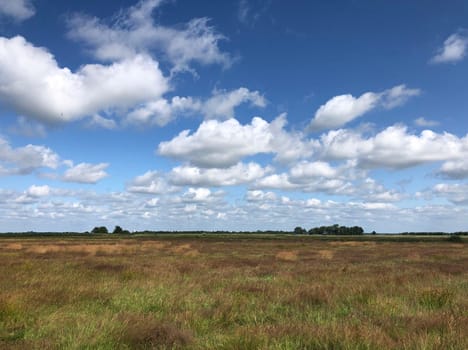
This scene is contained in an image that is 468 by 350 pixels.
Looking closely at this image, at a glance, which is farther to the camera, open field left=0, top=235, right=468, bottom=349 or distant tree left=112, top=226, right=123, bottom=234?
distant tree left=112, top=226, right=123, bottom=234

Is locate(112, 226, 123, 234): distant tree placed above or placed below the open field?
above

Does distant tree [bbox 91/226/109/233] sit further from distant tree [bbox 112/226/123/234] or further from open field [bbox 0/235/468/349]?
open field [bbox 0/235/468/349]

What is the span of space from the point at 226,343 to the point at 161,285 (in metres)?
8.21

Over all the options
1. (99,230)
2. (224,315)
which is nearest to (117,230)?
(99,230)

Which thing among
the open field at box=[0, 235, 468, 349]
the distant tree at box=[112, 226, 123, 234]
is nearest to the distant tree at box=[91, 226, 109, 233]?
the distant tree at box=[112, 226, 123, 234]

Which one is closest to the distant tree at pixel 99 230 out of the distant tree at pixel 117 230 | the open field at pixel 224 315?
the distant tree at pixel 117 230

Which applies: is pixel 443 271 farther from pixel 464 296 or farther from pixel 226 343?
pixel 226 343

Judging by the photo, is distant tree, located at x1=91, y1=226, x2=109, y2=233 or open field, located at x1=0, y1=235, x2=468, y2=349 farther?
distant tree, located at x1=91, y1=226, x2=109, y2=233

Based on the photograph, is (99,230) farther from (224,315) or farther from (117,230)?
(224,315)

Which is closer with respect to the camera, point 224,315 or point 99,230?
point 224,315

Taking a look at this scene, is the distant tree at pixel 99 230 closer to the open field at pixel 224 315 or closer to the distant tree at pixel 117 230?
the distant tree at pixel 117 230

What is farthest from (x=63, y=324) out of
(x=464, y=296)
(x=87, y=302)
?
(x=464, y=296)

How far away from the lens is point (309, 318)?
9023 mm

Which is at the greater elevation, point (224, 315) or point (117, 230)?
point (117, 230)
